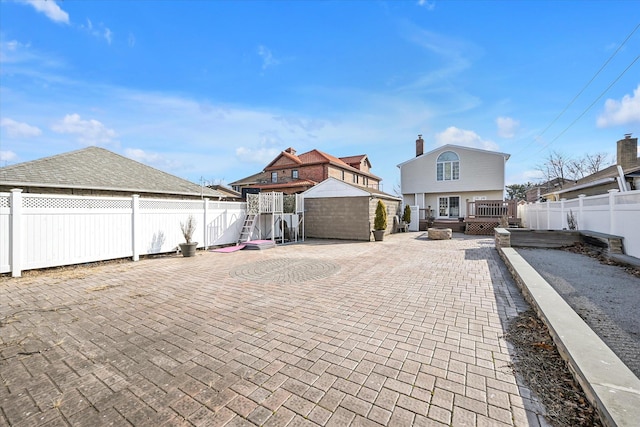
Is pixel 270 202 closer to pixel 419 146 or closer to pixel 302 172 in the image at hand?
pixel 302 172

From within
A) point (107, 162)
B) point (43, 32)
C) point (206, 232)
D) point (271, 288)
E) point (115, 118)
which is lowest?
point (271, 288)

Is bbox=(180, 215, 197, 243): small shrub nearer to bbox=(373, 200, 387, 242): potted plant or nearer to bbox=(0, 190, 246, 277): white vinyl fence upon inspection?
bbox=(0, 190, 246, 277): white vinyl fence

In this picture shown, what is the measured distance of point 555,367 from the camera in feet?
7.86

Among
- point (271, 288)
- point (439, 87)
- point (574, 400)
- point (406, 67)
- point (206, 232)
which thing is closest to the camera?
point (574, 400)

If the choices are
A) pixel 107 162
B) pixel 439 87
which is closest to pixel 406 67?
pixel 439 87

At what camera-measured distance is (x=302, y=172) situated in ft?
83.4

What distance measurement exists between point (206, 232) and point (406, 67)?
38.2 ft

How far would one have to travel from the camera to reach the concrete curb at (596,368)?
5.23 ft

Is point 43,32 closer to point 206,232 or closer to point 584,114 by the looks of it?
point 206,232

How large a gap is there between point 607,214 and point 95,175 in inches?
684

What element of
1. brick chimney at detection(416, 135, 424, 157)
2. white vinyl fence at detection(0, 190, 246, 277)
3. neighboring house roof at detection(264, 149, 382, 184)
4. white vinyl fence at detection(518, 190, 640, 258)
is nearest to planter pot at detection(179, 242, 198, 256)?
white vinyl fence at detection(0, 190, 246, 277)

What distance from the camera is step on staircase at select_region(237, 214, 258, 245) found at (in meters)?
11.7

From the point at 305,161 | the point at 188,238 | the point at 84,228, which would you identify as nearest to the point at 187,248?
the point at 188,238

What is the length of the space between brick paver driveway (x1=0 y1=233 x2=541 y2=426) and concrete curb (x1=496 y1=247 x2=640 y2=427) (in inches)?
16.2
